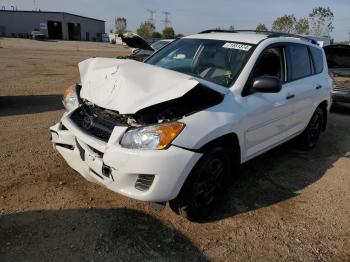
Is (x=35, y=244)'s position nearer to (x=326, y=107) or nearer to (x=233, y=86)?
(x=233, y=86)

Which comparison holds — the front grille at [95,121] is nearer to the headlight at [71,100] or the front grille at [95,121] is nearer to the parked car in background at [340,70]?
the headlight at [71,100]

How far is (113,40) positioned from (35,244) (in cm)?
7032

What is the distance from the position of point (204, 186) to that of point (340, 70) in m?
6.97

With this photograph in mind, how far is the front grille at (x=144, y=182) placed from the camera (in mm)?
3139

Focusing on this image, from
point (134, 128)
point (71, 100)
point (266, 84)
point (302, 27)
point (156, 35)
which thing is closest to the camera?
point (134, 128)

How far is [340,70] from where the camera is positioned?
9086 millimetres

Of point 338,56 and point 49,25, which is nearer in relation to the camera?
point 338,56

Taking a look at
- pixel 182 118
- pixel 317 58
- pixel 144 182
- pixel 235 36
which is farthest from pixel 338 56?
pixel 144 182

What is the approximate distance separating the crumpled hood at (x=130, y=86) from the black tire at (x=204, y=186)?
2.23 ft

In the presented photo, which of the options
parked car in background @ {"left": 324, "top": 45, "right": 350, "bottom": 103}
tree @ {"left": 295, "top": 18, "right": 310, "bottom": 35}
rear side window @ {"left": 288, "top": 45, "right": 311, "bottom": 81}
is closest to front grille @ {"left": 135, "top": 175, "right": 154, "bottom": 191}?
rear side window @ {"left": 288, "top": 45, "right": 311, "bottom": 81}

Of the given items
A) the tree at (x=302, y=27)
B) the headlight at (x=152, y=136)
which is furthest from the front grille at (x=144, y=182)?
the tree at (x=302, y=27)

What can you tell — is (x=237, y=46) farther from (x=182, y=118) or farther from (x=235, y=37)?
(x=182, y=118)

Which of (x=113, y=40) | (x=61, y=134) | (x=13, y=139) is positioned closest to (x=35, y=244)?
(x=61, y=134)

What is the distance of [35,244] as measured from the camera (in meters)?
3.12
